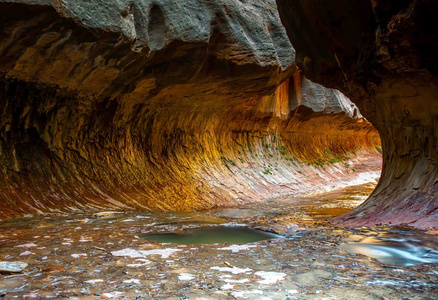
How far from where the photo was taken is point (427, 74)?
4.68 metres

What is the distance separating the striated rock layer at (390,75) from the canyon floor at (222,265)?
96 cm

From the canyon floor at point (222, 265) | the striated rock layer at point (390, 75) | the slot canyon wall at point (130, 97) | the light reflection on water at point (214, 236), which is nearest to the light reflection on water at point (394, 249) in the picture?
the canyon floor at point (222, 265)

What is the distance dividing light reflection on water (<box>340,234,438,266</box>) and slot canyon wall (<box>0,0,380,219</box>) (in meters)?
4.87

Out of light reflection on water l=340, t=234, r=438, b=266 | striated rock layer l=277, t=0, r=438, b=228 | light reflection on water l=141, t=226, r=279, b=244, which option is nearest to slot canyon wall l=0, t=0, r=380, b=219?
striated rock layer l=277, t=0, r=438, b=228

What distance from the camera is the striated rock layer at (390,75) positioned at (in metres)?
4.50

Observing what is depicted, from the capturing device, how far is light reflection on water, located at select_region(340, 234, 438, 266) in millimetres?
3137

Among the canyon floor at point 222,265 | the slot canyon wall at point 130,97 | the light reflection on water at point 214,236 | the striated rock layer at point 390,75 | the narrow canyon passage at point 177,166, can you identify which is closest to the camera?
the canyon floor at point 222,265

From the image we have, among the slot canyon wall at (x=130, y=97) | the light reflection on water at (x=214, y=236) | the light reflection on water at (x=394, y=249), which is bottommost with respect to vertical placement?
the light reflection on water at (x=214, y=236)

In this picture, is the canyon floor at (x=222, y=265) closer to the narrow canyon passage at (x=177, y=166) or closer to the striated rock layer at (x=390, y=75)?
the narrow canyon passage at (x=177, y=166)

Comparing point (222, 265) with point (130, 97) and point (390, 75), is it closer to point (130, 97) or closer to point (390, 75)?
point (390, 75)

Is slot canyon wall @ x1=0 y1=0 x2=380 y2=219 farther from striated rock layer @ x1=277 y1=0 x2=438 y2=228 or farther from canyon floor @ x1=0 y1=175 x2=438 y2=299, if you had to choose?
canyon floor @ x1=0 y1=175 x2=438 y2=299

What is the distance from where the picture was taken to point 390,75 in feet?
16.8

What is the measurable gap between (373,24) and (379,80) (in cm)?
83

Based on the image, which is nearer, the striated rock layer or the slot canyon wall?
the striated rock layer
